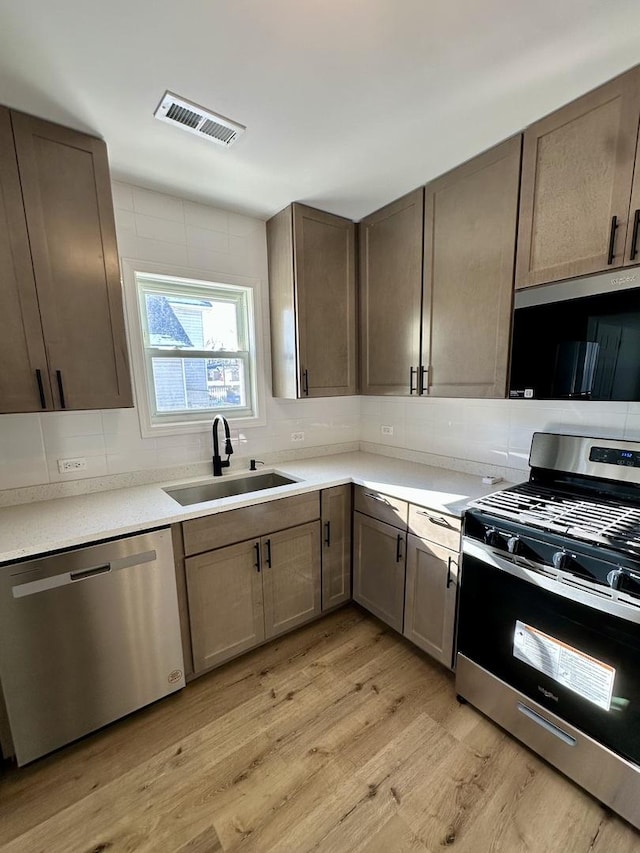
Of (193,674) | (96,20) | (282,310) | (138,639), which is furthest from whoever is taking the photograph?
(282,310)

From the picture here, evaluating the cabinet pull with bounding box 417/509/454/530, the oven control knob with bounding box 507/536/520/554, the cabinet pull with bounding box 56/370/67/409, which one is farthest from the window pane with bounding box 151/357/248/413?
the oven control knob with bounding box 507/536/520/554

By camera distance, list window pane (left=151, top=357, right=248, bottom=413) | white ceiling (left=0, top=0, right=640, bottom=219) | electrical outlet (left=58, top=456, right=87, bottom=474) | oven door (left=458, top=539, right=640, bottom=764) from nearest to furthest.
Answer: white ceiling (left=0, top=0, right=640, bottom=219) < oven door (left=458, top=539, right=640, bottom=764) < electrical outlet (left=58, top=456, right=87, bottom=474) < window pane (left=151, top=357, right=248, bottom=413)

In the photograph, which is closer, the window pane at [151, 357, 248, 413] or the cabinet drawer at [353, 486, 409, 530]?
the cabinet drawer at [353, 486, 409, 530]

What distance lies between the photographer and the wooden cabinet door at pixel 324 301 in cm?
223

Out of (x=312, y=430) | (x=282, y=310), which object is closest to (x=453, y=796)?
(x=312, y=430)

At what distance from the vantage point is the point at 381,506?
2041 mm

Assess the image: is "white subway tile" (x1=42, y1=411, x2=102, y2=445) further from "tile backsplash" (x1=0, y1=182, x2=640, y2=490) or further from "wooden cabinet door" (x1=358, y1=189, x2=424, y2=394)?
"wooden cabinet door" (x1=358, y1=189, x2=424, y2=394)

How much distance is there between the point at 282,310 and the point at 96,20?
1.44 meters

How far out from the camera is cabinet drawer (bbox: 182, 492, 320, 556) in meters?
1.71

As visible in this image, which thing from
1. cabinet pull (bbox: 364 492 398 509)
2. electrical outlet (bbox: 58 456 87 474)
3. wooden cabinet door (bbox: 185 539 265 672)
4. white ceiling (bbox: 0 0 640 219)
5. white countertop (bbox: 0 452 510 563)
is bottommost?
wooden cabinet door (bbox: 185 539 265 672)

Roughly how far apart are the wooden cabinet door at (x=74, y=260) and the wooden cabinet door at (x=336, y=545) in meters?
1.23

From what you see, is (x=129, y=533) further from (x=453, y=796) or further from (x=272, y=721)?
(x=453, y=796)

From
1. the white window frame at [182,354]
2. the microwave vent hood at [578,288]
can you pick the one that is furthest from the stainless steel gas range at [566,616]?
the white window frame at [182,354]

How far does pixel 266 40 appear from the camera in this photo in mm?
1116
